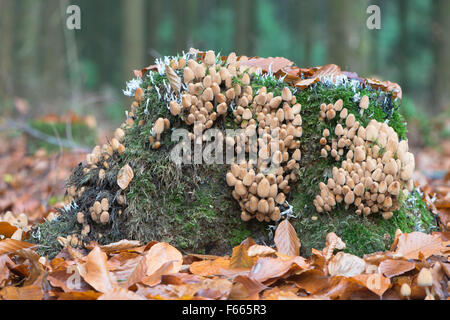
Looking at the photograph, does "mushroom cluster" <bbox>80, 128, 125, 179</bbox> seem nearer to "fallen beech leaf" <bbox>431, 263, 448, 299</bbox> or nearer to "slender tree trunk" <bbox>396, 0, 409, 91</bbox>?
"fallen beech leaf" <bbox>431, 263, 448, 299</bbox>

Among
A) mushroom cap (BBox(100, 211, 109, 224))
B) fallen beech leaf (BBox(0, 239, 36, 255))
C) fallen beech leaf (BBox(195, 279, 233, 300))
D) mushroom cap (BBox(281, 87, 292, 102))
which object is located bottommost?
fallen beech leaf (BBox(195, 279, 233, 300))

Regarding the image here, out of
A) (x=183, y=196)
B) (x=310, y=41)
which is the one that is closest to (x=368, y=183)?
(x=183, y=196)

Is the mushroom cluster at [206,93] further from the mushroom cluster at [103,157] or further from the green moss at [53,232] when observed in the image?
the green moss at [53,232]

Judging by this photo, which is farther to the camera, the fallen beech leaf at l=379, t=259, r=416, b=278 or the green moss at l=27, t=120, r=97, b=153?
the green moss at l=27, t=120, r=97, b=153

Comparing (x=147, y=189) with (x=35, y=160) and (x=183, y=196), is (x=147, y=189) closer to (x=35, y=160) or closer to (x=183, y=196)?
(x=183, y=196)

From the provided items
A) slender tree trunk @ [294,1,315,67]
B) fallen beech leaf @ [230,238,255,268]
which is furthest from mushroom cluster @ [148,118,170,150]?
slender tree trunk @ [294,1,315,67]

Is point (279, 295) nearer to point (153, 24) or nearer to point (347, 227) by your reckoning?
point (347, 227)

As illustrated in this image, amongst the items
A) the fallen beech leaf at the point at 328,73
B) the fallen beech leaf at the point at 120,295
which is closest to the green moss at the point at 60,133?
the fallen beech leaf at the point at 328,73

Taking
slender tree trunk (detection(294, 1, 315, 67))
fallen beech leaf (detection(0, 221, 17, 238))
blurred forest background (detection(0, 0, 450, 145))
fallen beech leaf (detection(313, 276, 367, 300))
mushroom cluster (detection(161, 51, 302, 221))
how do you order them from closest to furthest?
fallen beech leaf (detection(313, 276, 367, 300)) → mushroom cluster (detection(161, 51, 302, 221)) → fallen beech leaf (detection(0, 221, 17, 238)) → blurred forest background (detection(0, 0, 450, 145)) → slender tree trunk (detection(294, 1, 315, 67))

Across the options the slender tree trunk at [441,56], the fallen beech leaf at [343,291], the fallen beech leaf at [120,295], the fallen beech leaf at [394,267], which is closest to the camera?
the fallen beech leaf at [120,295]
